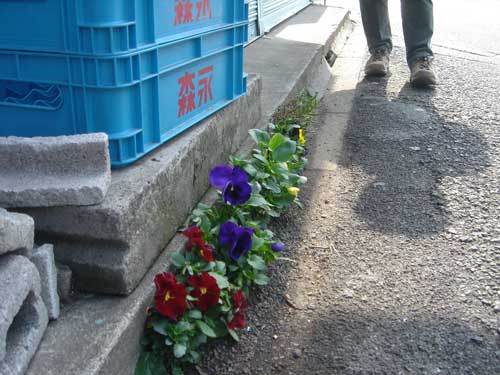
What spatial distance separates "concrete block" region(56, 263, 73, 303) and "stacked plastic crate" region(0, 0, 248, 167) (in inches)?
14.4

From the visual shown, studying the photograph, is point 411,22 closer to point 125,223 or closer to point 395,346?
point 395,346

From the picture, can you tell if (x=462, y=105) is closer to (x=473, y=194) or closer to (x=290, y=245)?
(x=473, y=194)

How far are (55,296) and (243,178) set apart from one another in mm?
792

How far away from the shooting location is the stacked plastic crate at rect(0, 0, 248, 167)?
5.56ft

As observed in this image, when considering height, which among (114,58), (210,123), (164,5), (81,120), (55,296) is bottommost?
(55,296)

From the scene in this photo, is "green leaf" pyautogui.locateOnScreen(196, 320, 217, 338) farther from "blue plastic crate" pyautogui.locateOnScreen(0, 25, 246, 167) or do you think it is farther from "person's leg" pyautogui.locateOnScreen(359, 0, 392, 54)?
"person's leg" pyautogui.locateOnScreen(359, 0, 392, 54)

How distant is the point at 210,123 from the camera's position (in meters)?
2.39

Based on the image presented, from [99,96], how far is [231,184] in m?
0.55

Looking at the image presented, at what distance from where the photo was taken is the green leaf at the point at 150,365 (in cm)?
165

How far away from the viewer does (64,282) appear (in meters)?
1.66

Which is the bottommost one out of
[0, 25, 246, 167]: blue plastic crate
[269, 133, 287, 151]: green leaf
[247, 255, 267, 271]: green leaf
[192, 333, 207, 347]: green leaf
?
[192, 333, 207, 347]: green leaf

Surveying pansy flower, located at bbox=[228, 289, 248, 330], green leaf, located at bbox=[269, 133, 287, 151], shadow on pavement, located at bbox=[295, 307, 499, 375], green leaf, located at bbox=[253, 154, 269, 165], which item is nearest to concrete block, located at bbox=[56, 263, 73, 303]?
pansy flower, located at bbox=[228, 289, 248, 330]

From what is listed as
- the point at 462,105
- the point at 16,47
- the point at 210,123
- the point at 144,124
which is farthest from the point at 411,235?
the point at 462,105

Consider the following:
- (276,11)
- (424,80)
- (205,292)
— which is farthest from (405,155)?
(276,11)
